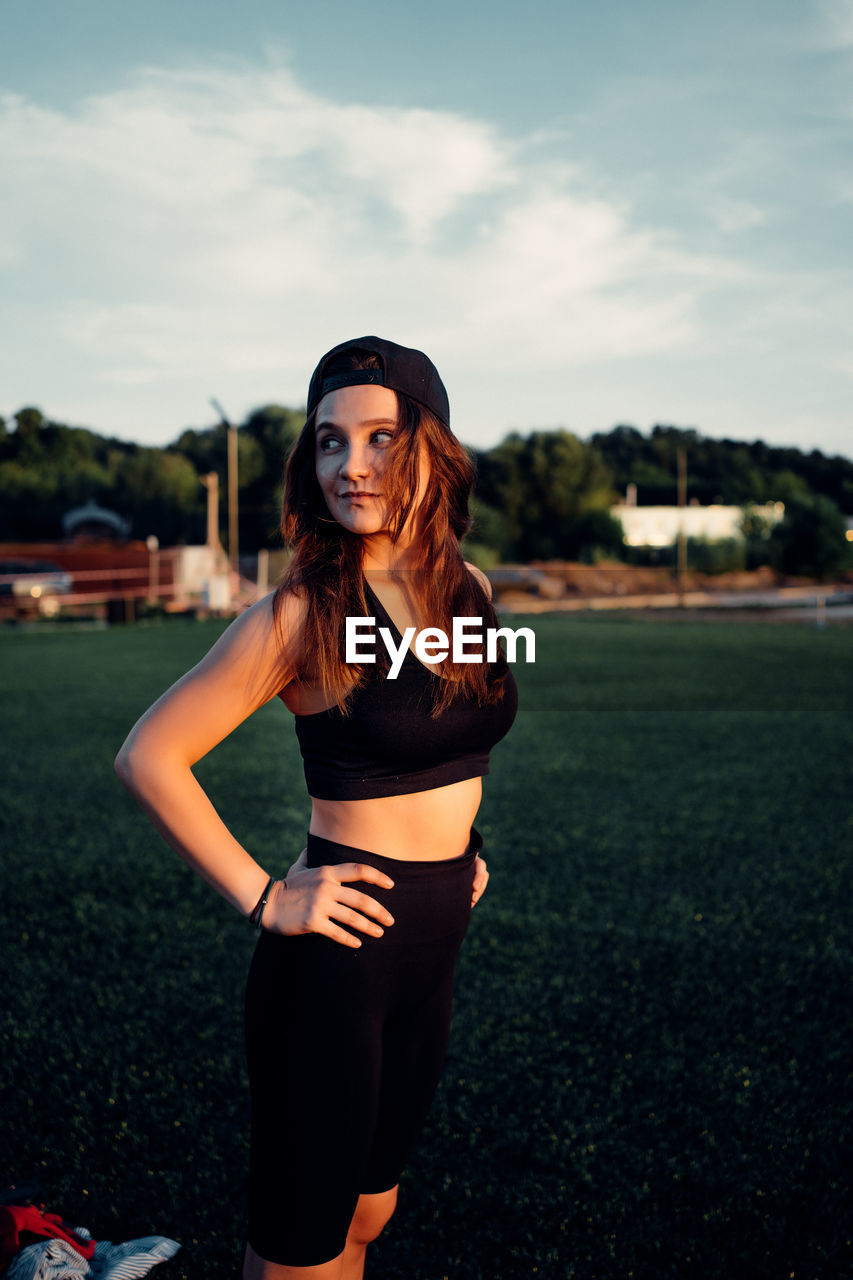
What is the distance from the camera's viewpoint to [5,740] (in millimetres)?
8883

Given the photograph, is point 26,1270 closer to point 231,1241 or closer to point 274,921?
point 231,1241

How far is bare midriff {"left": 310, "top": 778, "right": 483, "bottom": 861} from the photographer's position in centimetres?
149

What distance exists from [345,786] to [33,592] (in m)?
26.2

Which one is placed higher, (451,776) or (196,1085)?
(451,776)

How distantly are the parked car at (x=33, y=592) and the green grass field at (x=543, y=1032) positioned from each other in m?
18.9

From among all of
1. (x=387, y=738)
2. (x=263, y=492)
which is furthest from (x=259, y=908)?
(x=263, y=492)

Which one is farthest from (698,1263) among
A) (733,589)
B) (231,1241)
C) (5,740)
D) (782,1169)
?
(733,589)

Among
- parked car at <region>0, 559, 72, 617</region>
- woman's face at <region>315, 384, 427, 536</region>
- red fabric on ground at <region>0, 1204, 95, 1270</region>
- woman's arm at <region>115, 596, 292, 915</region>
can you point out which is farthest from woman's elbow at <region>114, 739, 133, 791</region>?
parked car at <region>0, 559, 72, 617</region>

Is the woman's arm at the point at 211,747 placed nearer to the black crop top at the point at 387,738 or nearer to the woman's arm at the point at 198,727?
the woman's arm at the point at 198,727

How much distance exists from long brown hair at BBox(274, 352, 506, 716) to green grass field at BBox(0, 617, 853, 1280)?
168 centimetres

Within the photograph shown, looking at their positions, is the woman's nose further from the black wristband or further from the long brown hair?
the black wristband

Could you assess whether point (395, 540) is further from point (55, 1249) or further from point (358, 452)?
point (55, 1249)

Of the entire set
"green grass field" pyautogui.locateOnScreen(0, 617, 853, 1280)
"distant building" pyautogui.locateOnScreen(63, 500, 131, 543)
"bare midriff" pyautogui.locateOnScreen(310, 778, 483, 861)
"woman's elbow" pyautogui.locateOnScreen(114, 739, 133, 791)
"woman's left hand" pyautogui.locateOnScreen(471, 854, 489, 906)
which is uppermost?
"distant building" pyautogui.locateOnScreen(63, 500, 131, 543)

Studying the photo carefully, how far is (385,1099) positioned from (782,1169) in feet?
5.43
